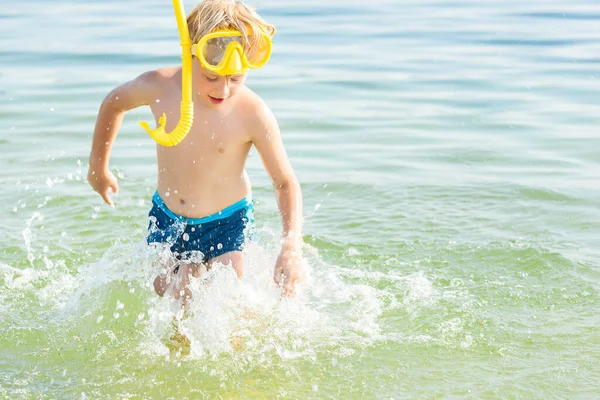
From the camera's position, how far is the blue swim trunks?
4.71 metres

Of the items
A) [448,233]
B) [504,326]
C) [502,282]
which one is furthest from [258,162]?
[504,326]

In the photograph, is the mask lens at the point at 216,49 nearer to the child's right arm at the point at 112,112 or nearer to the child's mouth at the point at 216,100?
the child's mouth at the point at 216,100

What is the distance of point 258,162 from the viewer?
7.50 m

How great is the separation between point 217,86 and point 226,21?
286 millimetres

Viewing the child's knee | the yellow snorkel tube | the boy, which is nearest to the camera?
the yellow snorkel tube

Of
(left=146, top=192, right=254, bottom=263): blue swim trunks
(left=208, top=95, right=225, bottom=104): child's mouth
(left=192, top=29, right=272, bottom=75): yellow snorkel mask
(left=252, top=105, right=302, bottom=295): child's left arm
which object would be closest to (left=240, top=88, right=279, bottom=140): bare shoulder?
(left=252, top=105, right=302, bottom=295): child's left arm

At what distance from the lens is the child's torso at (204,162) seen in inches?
179

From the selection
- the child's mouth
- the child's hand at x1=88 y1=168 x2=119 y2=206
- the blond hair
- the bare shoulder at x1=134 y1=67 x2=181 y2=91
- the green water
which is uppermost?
the blond hair

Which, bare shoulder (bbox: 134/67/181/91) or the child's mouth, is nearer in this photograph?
the child's mouth

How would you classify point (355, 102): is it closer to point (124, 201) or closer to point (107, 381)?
point (124, 201)

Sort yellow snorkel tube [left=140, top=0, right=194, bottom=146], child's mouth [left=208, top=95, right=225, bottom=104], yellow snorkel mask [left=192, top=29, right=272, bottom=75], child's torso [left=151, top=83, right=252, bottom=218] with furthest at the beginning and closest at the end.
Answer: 1. child's torso [left=151, top=83, right=252, bottom=218]
2. child's mouth [left=208, top=95, right=225, bottom=104]
3. yellow snorkel mask [left=192, top=29, right=272, bottom=75]
4. yellow snorkel tube [left=140, top=0, right=194, bottom=146]

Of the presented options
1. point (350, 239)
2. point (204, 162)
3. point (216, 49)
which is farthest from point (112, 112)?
point (350, 239)

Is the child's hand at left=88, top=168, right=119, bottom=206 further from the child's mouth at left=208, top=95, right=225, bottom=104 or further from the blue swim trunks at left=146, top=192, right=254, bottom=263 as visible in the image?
the child's mouth at left=208, top=95, right=225, bottom=104

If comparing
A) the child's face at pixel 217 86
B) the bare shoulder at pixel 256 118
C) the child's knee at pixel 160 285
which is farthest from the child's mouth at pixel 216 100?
the child's knee at pixel 160 285
